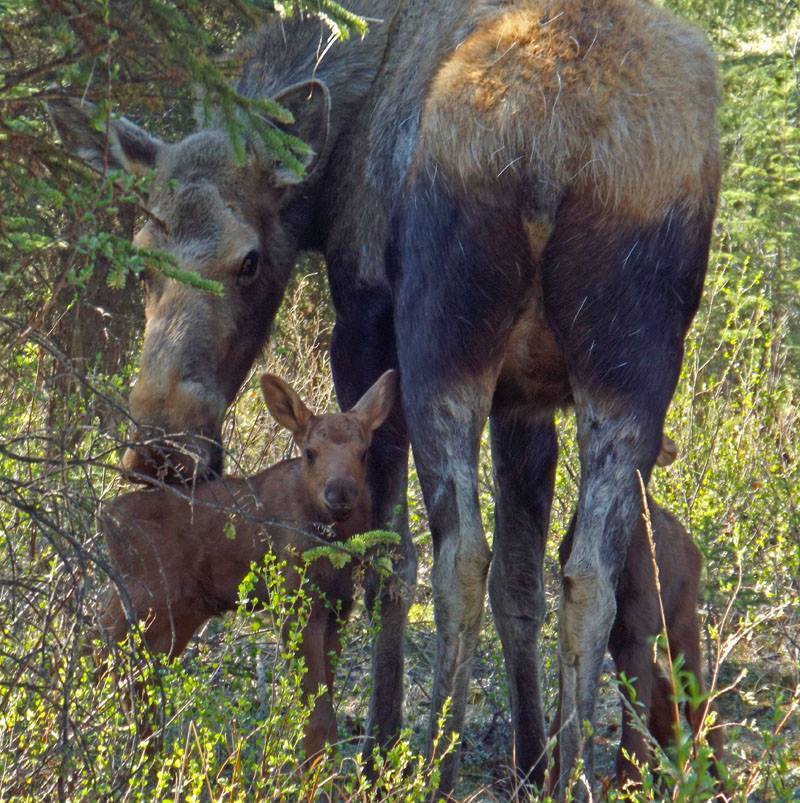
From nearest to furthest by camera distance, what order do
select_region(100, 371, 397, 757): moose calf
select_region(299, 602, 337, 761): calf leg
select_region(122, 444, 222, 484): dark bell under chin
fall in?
select_region(299, 602, 337, 761): calf leg → select_region(100, 371, 397, 757): moose calf → select_region(122, 444, 222, 484): dark bell under chin

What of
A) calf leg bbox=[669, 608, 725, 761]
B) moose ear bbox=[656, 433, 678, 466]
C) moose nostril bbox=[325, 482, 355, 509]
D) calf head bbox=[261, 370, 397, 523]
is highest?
calf head bbox=[261, 370, 397, 523]

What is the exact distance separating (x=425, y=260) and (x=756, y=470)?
11.2ft

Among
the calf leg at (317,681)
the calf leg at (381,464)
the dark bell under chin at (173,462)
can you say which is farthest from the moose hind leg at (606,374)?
the dark bell under chin at (173,462)

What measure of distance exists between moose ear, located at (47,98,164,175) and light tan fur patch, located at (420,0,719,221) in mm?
1782

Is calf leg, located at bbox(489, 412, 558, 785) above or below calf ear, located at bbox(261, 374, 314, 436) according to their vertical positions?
below

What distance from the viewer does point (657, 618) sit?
5543mm

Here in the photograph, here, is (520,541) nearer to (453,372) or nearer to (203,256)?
(453,372)

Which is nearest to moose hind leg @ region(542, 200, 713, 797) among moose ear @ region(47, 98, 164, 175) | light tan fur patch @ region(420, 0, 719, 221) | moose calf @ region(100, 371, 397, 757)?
light tan fur patch @ region(420, 0, 719, 221)

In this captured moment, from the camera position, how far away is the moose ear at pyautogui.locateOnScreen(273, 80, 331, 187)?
6.15m

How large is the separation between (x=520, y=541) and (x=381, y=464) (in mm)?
729

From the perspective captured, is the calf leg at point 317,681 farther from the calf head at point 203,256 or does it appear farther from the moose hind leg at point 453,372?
the calf head at point 203,256

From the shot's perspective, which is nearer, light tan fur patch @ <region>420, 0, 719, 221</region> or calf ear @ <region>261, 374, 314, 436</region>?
light tan fur patch @ <region>420, 0, 719, 221</region>

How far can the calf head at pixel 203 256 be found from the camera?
19.5 ft

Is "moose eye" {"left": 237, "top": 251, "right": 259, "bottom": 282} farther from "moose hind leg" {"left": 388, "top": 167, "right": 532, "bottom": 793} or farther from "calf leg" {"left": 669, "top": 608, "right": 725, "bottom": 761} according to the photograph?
"calf leg" {"left": 669, "top": 608, "right": 725, "bottom": 761}
